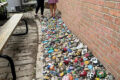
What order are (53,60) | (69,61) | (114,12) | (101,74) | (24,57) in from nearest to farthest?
(114,12) < (101,74) < (69,61) < (53,60) < (24,57)

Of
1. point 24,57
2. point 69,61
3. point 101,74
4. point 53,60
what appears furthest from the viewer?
point 24,57

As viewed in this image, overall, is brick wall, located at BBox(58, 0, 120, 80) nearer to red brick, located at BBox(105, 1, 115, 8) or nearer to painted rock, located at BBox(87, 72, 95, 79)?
red brick, located at BBox(105, 1, 115, 8)

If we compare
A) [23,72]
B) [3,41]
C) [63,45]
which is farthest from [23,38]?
[3,41]

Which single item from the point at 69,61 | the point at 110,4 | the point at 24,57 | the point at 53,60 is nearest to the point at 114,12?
the point at 110,4

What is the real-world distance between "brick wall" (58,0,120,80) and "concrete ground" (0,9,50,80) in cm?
110

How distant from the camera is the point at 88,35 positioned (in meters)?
2.88

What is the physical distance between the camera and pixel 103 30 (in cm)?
227

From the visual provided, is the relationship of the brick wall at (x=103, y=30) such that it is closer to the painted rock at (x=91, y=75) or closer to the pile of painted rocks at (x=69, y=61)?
the pile of painted rocks at (x=69, y=61)

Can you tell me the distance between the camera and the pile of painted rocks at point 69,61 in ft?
7.65

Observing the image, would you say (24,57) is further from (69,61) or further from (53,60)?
(69,61)

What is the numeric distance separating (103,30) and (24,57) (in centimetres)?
180

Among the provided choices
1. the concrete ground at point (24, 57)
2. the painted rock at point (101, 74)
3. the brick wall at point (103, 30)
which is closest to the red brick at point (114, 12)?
the brick wall at point (103, 30)

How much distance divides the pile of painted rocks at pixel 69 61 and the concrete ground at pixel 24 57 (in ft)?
0.54

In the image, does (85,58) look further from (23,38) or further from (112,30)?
(23,38)
